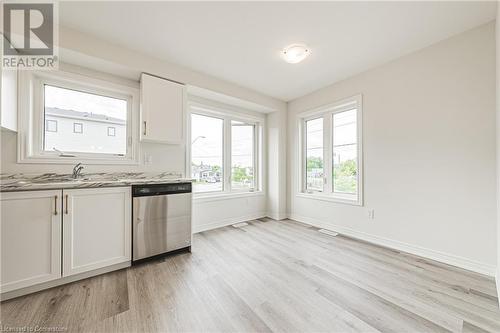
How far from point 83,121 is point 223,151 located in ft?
7.04

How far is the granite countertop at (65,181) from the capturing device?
1647mm

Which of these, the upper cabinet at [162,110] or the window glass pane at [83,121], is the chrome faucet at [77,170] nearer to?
the window glass pane at [83,121]

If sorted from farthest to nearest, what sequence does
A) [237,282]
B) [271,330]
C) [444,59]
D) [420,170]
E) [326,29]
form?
[420,170]
[444,59]
[326,29]
[237,282]
[271,330]

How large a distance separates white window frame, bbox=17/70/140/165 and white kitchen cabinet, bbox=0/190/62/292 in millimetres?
711

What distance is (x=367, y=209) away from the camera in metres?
2.94

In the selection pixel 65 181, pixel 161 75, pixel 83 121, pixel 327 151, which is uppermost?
pixel 161 75

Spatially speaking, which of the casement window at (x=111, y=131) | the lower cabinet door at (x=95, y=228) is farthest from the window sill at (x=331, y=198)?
the casement window at (x=111, y=131)

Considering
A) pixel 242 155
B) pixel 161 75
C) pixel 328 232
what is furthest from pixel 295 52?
pixel 328 232

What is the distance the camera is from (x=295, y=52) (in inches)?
92.9

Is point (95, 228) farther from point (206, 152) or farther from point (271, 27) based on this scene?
point (271, 27)

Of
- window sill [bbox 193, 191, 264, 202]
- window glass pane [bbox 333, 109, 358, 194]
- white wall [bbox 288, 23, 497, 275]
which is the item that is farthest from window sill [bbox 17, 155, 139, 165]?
white wall [bbox 288, 23, 497, 275]

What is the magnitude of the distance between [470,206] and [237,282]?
2.62 metres

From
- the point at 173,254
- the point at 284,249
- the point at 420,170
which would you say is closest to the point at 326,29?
the point at 420,170

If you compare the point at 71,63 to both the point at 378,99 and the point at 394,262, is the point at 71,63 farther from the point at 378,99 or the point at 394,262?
the point at 394,262
